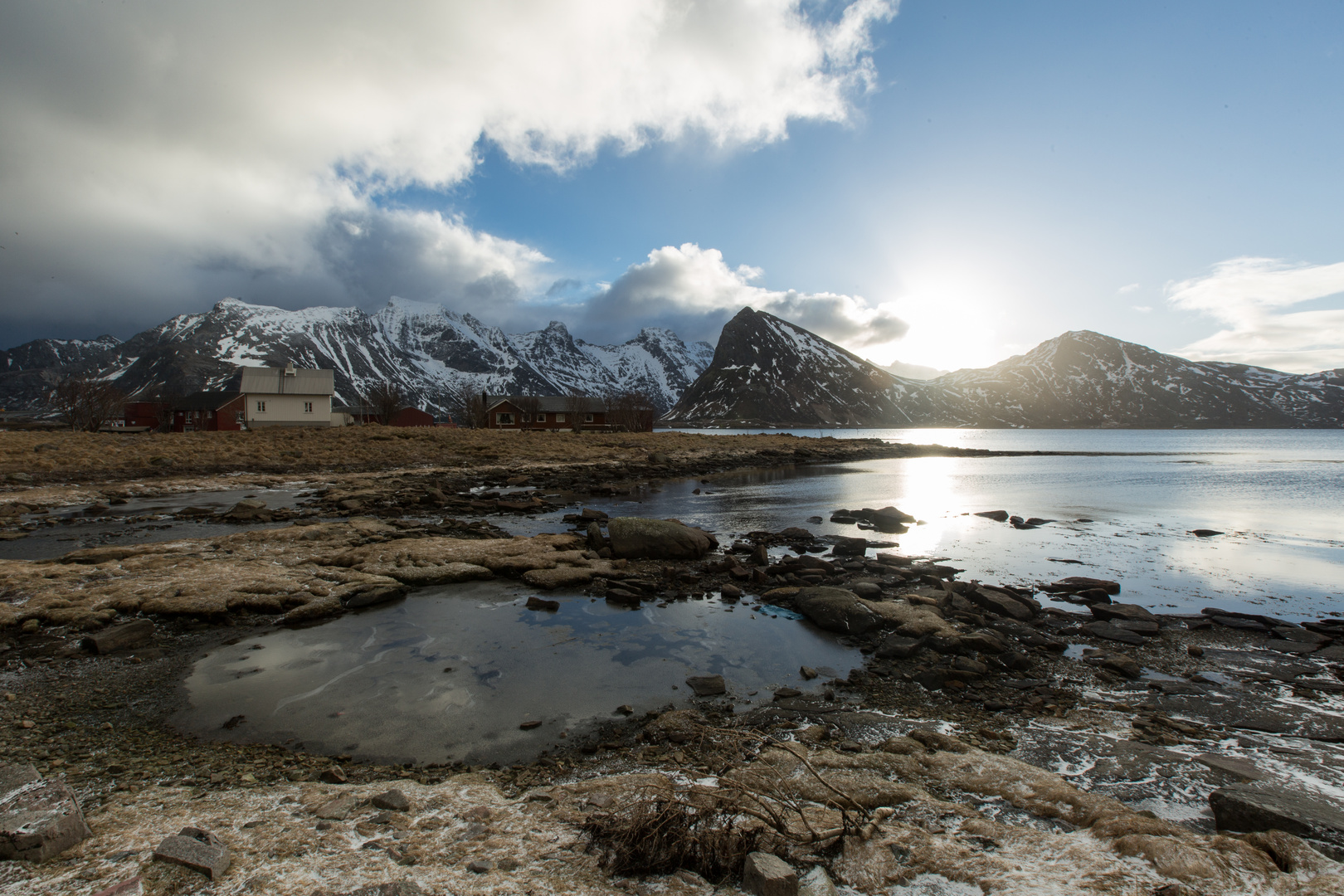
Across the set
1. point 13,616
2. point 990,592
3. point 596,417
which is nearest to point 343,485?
point 13,616

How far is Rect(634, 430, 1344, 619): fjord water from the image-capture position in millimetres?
17297

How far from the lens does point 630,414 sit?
110m

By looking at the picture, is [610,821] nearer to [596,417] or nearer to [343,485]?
[343,485]

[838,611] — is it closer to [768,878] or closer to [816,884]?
Answer: [816,884]

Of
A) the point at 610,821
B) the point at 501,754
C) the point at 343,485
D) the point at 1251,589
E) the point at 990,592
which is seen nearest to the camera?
the point at 610,821

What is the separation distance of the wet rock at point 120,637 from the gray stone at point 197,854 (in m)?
7.78

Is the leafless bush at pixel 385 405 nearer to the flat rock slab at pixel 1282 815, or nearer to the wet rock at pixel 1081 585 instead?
the wet rock at pixel 1081 585

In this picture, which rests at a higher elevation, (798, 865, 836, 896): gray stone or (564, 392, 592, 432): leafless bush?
(564, 392, 592, 432): leafless bush

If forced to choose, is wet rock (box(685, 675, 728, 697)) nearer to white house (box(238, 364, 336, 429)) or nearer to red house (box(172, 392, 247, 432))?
white house (box(238, 364, 336, 429))

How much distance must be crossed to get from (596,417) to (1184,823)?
109 meters

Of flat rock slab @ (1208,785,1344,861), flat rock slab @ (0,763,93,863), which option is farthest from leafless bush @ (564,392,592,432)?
flat rock slab @ (1208,785,1344,861)

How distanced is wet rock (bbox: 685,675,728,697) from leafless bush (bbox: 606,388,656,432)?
3882 inches

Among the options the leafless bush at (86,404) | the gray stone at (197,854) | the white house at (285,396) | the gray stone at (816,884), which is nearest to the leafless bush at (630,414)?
the white house at (285,396)

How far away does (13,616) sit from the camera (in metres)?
11.0
